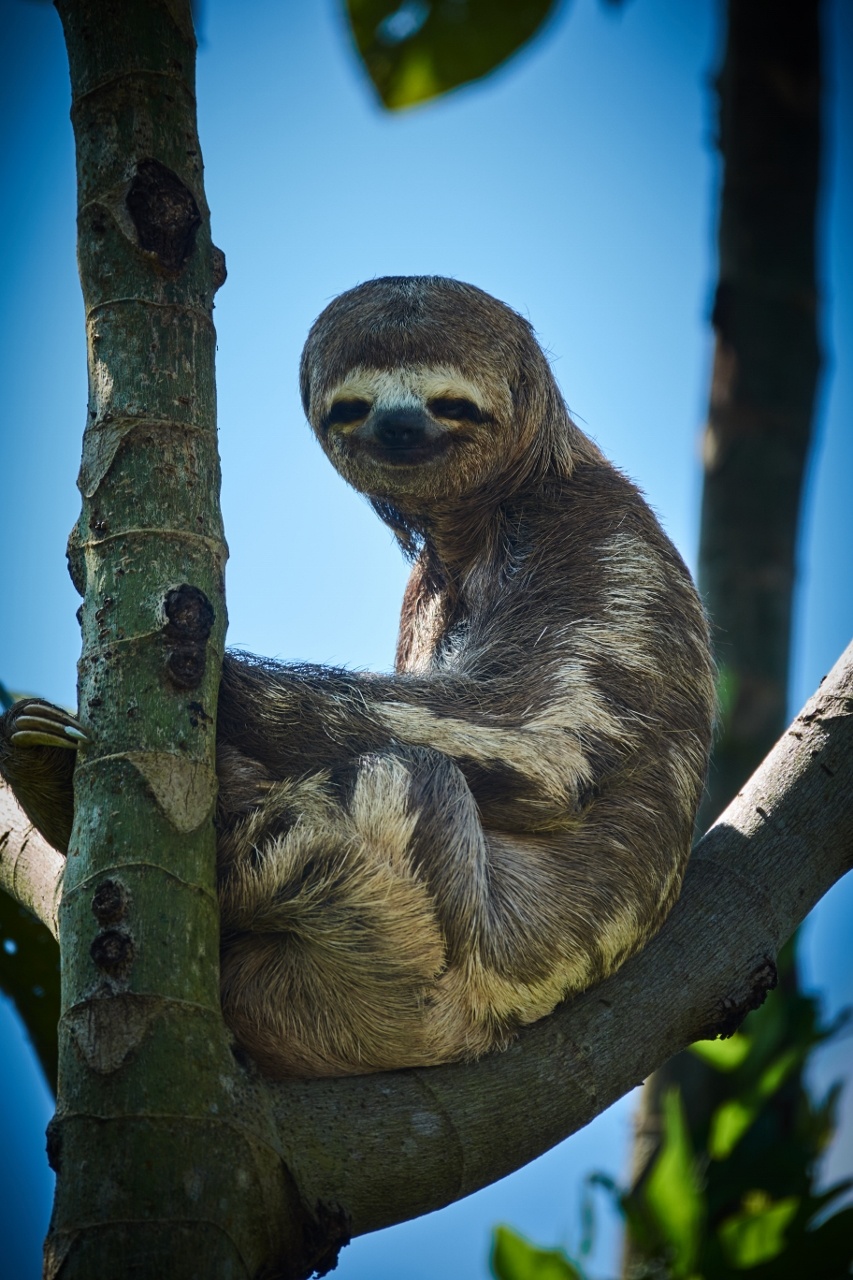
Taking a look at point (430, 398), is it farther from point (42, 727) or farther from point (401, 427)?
point (42, 727)

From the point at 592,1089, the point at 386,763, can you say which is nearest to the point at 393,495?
the point at 386,763

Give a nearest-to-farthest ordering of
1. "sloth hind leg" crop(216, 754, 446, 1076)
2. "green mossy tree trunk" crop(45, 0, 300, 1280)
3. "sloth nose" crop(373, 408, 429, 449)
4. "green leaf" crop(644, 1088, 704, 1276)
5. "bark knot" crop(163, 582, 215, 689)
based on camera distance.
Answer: "green mossy tree trunk" crop(45, 0, 300, 1280), "bark knot" crop(163, 582, 215, 689), "sloth hind leg" crop(216, 754, 446, 1076), "sloth nose" crop(373, 408, 429, 449), "green leaf" crop(644, 1088, 704, 1276)

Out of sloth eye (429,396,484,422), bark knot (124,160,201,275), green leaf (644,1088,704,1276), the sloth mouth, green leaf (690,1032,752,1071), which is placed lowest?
green leaf (644,1088,704,1276)

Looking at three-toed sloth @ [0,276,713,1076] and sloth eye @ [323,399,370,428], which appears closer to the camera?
three-toed sloth @ [0,276,713,1076]

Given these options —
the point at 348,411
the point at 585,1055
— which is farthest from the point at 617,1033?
the point at 348,411

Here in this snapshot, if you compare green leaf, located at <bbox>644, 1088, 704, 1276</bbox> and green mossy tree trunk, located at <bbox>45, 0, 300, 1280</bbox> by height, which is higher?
green mossy tree trunk, located at <bbox>45, 0, 300, 1280</bbox>

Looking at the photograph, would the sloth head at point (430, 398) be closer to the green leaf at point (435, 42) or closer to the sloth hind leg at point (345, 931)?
the green leaf at point (435, 42)

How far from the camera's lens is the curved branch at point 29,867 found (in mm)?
4891

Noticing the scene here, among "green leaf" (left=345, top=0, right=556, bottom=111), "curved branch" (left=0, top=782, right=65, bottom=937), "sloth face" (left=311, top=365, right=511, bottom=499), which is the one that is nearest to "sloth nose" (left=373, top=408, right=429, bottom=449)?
"sloth face" (left=311, top=365, right=511, bottom=499)

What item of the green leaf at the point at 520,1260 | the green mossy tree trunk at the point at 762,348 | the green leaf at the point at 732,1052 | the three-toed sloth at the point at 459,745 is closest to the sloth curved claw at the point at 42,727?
the three-toed sloth at the point at 459,745

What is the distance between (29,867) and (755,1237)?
4693mm

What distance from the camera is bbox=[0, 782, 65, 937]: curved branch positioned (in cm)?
489

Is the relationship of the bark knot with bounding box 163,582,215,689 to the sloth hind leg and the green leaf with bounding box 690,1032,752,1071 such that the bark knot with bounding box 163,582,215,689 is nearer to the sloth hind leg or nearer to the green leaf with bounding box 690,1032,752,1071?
the sloth hind leg

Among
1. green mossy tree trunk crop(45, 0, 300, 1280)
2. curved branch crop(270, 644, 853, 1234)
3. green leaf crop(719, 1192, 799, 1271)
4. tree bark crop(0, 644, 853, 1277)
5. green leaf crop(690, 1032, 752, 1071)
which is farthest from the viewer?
green leaf crop(690, 1032, 752, 1071)
